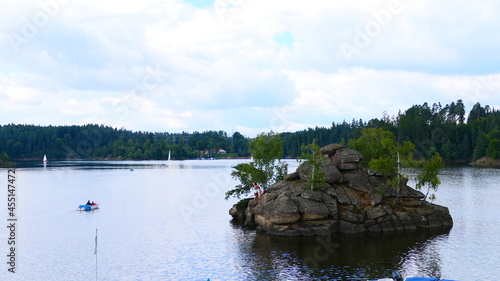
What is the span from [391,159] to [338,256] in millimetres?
24202

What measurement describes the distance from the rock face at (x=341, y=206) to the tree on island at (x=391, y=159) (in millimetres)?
2616

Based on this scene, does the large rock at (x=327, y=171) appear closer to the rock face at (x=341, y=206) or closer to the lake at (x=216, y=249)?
the rock face at (x=341, y=206)

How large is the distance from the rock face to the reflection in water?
2173 mm

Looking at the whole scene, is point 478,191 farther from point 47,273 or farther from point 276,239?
point 47,273

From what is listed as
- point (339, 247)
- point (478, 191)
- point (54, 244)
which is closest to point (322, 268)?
point (339, 247)

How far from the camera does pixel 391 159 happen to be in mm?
68562

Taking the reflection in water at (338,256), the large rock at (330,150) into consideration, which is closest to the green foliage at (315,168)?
the large rock at (330,150)

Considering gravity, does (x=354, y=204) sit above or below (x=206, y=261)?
above

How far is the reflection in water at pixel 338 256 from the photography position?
145 ft

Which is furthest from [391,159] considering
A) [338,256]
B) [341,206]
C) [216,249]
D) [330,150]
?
[216,249]

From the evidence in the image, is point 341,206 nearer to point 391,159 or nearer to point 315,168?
point 315,168

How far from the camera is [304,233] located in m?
60.7

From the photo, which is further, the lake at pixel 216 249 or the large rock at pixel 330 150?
the large rock at pixel 330 150

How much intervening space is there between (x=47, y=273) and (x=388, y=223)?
46506mm
